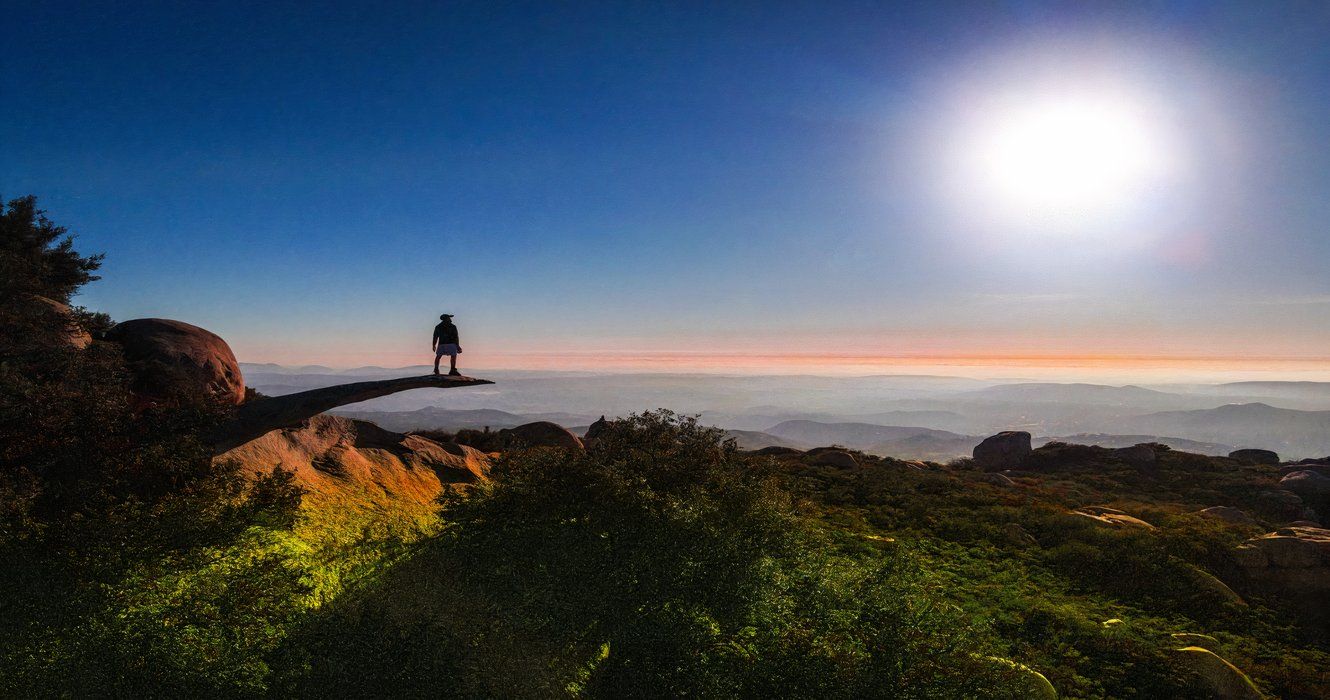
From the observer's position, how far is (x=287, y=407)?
18.9 m

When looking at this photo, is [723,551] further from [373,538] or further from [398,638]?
[373,538]

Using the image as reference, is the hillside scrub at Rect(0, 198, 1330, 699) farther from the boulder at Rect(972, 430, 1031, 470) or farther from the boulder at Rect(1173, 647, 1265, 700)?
the boulder at Rect(972, 430, 1031, 470)

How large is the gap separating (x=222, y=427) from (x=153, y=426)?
1.83 meters

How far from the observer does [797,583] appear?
1556 cm

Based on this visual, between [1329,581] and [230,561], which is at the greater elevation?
[230,561]

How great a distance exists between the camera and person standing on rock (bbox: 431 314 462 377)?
1795 cm

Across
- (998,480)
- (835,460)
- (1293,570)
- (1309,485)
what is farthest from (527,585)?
(1309,485)

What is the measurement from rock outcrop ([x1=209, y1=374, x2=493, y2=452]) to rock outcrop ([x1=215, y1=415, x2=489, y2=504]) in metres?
0.60

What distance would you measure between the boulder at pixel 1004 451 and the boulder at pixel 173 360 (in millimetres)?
72347

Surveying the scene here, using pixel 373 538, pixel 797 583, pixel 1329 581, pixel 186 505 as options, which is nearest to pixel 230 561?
pixel 186 505

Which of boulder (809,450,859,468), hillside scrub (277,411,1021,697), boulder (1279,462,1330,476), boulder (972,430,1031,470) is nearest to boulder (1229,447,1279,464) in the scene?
boulder (1279,462,1330,476)

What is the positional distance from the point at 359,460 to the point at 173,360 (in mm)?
8230

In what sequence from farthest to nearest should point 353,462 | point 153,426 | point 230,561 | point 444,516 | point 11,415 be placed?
point 353,462, point 444,516, point 153,426, point 11,415, point 230,561

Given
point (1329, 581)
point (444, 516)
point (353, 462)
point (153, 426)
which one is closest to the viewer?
point (153, 426)
